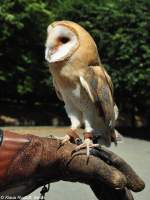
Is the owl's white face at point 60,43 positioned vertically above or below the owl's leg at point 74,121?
above

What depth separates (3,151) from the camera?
334 centimetres

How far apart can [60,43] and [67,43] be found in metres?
0.09

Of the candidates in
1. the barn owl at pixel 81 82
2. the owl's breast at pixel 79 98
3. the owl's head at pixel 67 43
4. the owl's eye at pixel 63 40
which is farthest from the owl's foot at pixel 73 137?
the owl's eye at pixel 63 40

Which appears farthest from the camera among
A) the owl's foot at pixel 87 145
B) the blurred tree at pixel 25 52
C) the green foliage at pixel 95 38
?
the blurred tree at pixel 25 52

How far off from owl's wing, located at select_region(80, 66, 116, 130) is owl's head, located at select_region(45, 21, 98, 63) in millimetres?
223

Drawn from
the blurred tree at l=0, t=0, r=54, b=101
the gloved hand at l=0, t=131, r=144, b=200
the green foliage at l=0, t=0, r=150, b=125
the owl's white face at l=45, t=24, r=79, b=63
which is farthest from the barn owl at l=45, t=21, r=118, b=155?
the blurred tree at l=0, t=0, r=54, b=101

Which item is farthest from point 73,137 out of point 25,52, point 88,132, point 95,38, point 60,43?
point 25,52

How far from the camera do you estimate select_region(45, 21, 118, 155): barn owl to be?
13.0ft

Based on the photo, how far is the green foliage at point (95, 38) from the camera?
1332cm

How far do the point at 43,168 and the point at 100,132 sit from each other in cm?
98

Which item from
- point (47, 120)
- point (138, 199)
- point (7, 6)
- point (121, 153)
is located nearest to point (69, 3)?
point (7, 6)

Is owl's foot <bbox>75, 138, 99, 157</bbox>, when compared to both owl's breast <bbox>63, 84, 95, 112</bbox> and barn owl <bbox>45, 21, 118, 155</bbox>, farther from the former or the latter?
→ owl's breast <bbox>63, 84, 95, 112</bbox>

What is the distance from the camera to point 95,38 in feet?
46.5

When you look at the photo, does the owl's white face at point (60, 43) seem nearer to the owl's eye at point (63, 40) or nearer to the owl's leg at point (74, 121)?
→ the owl's eye at point (63, 40)
